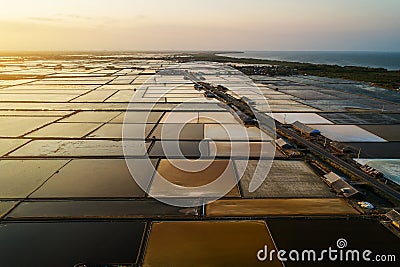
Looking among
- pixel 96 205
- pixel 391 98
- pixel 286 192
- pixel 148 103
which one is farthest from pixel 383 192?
pixel 391 98

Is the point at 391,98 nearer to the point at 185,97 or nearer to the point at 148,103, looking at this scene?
the point at 185,97

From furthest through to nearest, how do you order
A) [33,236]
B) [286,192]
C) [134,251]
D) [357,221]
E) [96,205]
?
1. [286,192]
2. [96,205]
3. [357,221]
4. [33,236]
5. [134,251]

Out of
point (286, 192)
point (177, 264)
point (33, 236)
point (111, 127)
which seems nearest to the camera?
point (177, 264)
